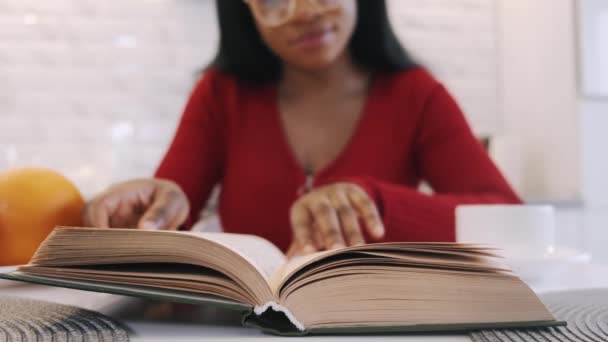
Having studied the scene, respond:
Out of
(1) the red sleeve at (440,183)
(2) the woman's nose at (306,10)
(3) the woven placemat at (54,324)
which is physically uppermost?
(2) the woman's nose at (306,10)

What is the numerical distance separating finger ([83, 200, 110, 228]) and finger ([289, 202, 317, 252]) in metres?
0.23

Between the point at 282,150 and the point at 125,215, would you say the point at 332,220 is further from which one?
the point at 282,150

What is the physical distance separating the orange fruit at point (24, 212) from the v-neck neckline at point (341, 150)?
1.88ft

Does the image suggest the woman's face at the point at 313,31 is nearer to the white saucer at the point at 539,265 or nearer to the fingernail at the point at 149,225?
the fingernail at the point at 149,225

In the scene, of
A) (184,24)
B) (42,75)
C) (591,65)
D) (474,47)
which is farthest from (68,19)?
(591,65)

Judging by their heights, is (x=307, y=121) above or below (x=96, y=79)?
below

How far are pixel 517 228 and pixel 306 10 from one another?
1.81 feet

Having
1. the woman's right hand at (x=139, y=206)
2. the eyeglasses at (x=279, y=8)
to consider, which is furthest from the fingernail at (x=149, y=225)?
the eyeglasses at (x=279, y=8)

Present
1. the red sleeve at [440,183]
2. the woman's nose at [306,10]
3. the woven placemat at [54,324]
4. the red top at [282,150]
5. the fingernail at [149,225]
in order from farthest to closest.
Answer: the red top at [282,150] → the woman's nose at [306,10] → the red sleeve at [440,183] → the fingernail at [149,225] → the woven placemat at [54,324]

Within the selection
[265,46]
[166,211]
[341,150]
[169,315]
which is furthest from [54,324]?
[265,46]

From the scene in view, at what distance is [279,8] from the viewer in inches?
39.3

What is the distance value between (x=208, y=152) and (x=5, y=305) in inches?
32.3

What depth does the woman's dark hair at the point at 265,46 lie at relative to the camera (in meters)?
1.19

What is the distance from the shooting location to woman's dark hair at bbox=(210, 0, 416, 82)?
1194 mm
